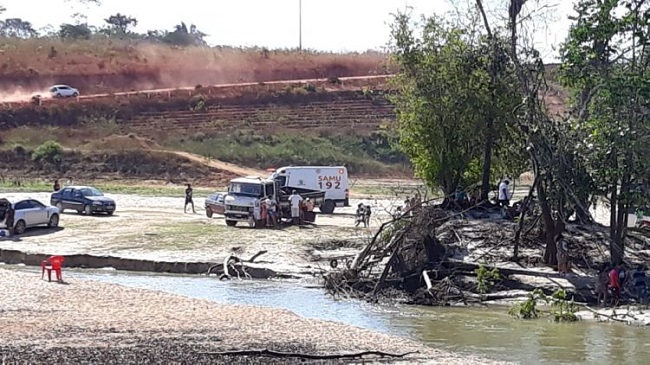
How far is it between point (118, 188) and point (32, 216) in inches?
985

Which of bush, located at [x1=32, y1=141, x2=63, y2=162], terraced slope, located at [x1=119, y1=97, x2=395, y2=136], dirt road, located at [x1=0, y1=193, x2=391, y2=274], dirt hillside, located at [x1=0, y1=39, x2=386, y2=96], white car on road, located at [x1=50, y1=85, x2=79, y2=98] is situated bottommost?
dirt road, located at [x1=0, y1=193, x2=391, y2=274]

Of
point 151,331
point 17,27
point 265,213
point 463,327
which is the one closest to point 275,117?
point 265,213

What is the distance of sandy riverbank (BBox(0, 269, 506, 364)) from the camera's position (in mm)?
18453

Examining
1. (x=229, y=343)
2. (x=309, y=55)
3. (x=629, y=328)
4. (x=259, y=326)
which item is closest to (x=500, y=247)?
(x=629, y=328)

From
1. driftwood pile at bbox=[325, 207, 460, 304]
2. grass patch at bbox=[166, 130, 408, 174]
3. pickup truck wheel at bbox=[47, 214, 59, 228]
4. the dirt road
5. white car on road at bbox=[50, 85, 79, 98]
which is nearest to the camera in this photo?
driftwood pile at bbox=[325, 207, 460, 304]

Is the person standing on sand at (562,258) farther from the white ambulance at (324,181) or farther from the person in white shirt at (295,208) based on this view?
the white ambulance at (324,181)

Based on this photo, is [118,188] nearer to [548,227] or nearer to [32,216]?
[32,216]

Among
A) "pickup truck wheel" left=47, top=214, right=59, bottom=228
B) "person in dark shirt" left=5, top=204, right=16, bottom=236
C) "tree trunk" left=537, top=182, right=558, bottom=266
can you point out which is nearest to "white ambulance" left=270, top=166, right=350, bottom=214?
"pickup truck wheel" left=47, top=214, right=59, bottom=228

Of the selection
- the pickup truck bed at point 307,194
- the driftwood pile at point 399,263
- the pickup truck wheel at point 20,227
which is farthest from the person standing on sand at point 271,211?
the driftwood pile at point 399,263

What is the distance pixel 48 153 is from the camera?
76.8 metres

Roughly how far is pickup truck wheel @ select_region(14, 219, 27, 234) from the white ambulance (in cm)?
1446

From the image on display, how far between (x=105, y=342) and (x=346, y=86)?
8224 cm

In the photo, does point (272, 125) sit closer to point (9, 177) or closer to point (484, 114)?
point (9, 177)

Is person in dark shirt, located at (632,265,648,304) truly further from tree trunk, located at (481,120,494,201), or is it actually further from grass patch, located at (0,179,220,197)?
grass patch, located at (0,179,220,197)
